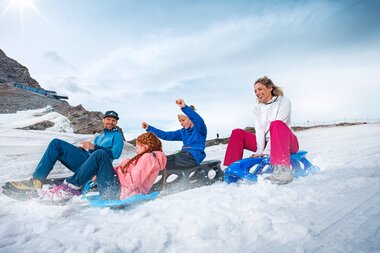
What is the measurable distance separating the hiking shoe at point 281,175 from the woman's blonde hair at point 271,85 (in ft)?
3.55

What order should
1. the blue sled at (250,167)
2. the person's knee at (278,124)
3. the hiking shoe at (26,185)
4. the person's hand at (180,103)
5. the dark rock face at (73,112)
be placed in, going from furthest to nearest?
1. the dark rock face at (73,112)
2. the person's hand at (180,103)
3. the blue sled at (250,167)
4. the person's knee at (278,124)
5. the hiking shoe at (26,185)

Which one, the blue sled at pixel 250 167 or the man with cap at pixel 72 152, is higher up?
the man with cap at pixel 72 152

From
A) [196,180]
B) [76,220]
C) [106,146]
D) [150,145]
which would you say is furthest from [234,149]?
[76,220]

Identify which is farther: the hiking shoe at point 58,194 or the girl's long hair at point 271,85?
the girl's long hair at point 271,85

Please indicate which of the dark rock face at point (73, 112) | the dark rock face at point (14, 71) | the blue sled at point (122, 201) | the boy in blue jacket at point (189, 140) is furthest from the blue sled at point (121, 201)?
the dark rock face at point (14, 71)

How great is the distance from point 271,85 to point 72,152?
2699 millimetres

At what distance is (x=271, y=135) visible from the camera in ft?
10.7

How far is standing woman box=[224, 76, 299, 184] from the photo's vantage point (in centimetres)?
315

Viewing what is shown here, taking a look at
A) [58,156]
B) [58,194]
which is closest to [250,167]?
[58,194]

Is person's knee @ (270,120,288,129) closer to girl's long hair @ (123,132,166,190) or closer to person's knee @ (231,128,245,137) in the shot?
person's knee @ (231,128,245,137)

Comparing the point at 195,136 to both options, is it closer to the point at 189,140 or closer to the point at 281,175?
the point at 189,140

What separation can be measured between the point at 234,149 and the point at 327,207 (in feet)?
5.95

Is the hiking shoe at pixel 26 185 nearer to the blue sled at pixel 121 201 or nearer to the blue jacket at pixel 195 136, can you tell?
the blue sled at pixel 121 201

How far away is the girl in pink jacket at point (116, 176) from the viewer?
283 cm
